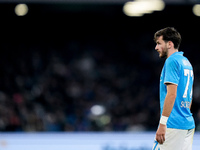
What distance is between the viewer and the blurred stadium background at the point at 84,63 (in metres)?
10.8

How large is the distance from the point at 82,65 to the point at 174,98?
9.94 meters

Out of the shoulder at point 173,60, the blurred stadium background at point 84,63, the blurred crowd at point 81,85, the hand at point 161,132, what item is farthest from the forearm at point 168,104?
the blurred crowd at point 81,85

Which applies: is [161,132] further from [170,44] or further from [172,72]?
[170,44]

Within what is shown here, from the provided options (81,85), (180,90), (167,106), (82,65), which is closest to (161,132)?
(167,106)

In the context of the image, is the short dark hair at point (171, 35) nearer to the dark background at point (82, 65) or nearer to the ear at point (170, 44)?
the ear at point (170, 44)

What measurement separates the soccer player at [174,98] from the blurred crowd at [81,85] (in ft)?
21.9

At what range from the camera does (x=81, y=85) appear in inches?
497

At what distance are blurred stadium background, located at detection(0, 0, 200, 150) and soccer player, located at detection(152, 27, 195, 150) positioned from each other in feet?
18.0

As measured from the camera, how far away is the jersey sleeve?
3523 millimetres

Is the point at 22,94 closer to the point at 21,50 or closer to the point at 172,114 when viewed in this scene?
the point at 21,50

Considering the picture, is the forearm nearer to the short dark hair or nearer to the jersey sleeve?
the jersey sleeve

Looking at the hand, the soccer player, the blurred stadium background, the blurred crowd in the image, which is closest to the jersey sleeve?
the soccer player

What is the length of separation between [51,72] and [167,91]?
9558mm

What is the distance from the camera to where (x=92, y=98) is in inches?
473
